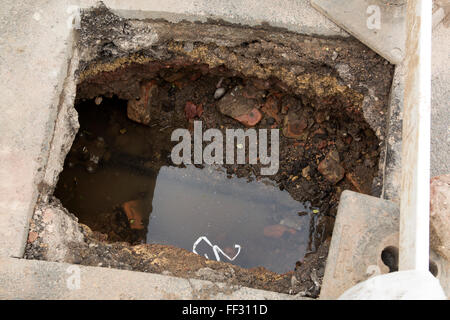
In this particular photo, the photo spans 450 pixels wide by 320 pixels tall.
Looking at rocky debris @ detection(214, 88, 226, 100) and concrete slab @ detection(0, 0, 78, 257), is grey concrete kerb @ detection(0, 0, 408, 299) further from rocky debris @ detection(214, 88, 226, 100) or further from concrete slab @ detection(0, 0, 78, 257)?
rocky debris @ detection(214, 88, 226, 100)

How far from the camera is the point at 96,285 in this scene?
2.40 metres

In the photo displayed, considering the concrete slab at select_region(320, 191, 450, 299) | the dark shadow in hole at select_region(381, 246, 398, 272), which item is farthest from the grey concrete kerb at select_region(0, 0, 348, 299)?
the dark shadow in hole at select_region(381, 246, 398, 272)

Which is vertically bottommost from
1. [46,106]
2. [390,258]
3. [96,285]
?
[96,285]

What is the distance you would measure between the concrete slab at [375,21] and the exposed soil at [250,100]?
9 cm

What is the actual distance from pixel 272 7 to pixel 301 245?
6.21 ft

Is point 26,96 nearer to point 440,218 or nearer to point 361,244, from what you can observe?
point 361,244

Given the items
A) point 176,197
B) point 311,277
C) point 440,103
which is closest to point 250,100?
point 176,197

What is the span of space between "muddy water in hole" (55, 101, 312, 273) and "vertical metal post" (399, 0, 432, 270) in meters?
1.45

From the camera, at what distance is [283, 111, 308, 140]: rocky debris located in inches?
132

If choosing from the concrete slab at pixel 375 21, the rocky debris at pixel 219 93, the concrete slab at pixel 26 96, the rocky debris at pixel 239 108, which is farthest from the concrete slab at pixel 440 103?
the concrete slab at pixel 26 96

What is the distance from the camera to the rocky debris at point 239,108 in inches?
136

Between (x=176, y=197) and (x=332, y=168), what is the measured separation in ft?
4.42

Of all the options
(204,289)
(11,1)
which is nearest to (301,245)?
(204,289)
